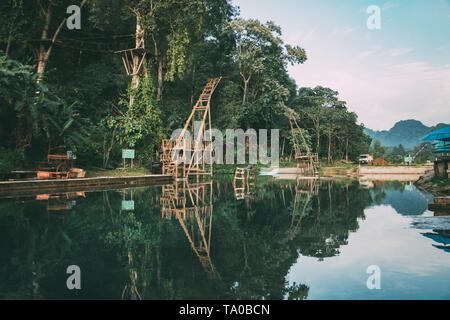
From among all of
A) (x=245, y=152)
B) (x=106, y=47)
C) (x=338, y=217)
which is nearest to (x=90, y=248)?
(x=338, y=217)

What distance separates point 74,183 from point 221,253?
10525 millimetres

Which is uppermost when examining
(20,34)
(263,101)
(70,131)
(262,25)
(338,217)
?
(262,25)

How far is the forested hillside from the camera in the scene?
13992mm

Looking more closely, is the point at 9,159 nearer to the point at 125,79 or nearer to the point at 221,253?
the point at 125,79

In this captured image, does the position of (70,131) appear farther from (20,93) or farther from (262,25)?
(262,25)

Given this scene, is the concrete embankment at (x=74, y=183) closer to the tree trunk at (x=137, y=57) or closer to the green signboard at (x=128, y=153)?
the green signboard at (x=128, y=153)

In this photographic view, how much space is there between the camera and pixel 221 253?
3889 millimetres

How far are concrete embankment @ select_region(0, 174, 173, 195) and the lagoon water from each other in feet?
13.2

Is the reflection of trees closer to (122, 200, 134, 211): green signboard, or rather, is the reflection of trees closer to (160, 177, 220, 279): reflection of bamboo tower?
(160, 177, 220, 279): reflection of bamboo tower

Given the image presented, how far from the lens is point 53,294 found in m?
2.64

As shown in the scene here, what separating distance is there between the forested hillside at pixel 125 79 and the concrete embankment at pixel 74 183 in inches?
79.4

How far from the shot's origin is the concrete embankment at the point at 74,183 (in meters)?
10.7

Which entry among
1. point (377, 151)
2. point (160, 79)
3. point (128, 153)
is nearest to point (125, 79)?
point (160, 79)

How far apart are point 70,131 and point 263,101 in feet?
53.8
